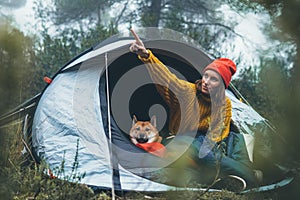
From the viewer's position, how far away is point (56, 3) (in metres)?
9.07

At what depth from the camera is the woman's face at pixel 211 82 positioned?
3.37 m

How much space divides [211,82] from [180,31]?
13.2 ft

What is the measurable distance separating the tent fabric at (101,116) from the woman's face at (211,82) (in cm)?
27

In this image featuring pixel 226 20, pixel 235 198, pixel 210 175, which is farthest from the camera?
pixel 226 20

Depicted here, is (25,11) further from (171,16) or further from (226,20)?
(226,20)

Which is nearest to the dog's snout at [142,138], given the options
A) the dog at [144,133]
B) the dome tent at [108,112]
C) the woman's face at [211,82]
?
the dog at [144,133]

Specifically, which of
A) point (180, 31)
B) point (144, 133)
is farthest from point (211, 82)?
point (180, 31)

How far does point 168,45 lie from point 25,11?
5980 millimetres

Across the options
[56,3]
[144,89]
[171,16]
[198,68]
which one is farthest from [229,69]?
[56,3]

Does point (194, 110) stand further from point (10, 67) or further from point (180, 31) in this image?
point (180, 31)

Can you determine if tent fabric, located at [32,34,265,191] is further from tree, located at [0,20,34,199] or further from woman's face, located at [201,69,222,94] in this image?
tree, located at [0,20,34,199]

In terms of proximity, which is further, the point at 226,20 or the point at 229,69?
the point at 226,20

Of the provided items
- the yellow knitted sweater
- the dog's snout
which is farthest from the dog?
the yellow knitted sweater

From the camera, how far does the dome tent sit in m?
2.83
